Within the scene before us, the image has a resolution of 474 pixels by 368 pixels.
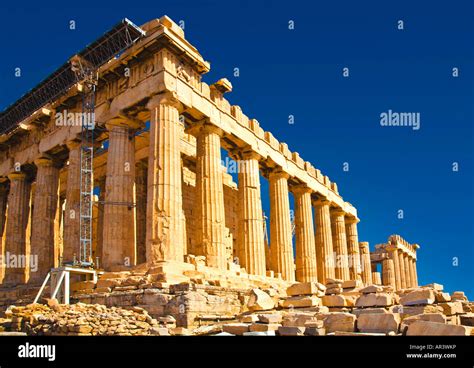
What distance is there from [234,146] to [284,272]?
334 inches

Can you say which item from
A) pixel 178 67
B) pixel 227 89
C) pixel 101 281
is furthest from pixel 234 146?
pixel 101 281

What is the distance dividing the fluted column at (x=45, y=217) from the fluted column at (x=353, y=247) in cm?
2593

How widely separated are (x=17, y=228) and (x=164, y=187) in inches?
562

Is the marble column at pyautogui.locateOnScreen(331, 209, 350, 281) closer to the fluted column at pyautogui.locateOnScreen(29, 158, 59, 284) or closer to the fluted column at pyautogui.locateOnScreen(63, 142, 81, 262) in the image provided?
the fluted column at pyautogui.locateOnScreen(29, 158, 59, 284)

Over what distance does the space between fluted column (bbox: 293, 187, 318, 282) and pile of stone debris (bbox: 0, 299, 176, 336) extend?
19.8m

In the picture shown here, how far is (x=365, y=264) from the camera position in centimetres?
5159

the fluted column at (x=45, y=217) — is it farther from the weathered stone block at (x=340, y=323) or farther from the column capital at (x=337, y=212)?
the column capital at (x=337, y=212)

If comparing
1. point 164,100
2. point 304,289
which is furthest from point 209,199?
point 304,289

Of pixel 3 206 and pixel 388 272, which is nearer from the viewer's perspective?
pixel 3 206

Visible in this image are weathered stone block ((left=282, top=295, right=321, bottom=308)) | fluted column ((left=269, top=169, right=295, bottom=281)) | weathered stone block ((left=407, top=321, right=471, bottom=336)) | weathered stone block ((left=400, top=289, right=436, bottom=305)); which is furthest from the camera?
fluted column ((left=269, top=169, right=295, bottom=281))

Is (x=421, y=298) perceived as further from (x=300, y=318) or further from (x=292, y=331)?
(x=292, y=331)

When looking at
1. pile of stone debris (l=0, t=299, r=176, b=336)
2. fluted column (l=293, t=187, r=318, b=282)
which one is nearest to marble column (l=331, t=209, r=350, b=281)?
fluted column (l=293, t=187, r=318, b=282)

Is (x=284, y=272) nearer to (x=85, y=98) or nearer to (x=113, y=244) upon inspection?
(x=113, y=244)

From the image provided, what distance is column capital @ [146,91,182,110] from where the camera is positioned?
2352 centimetres
